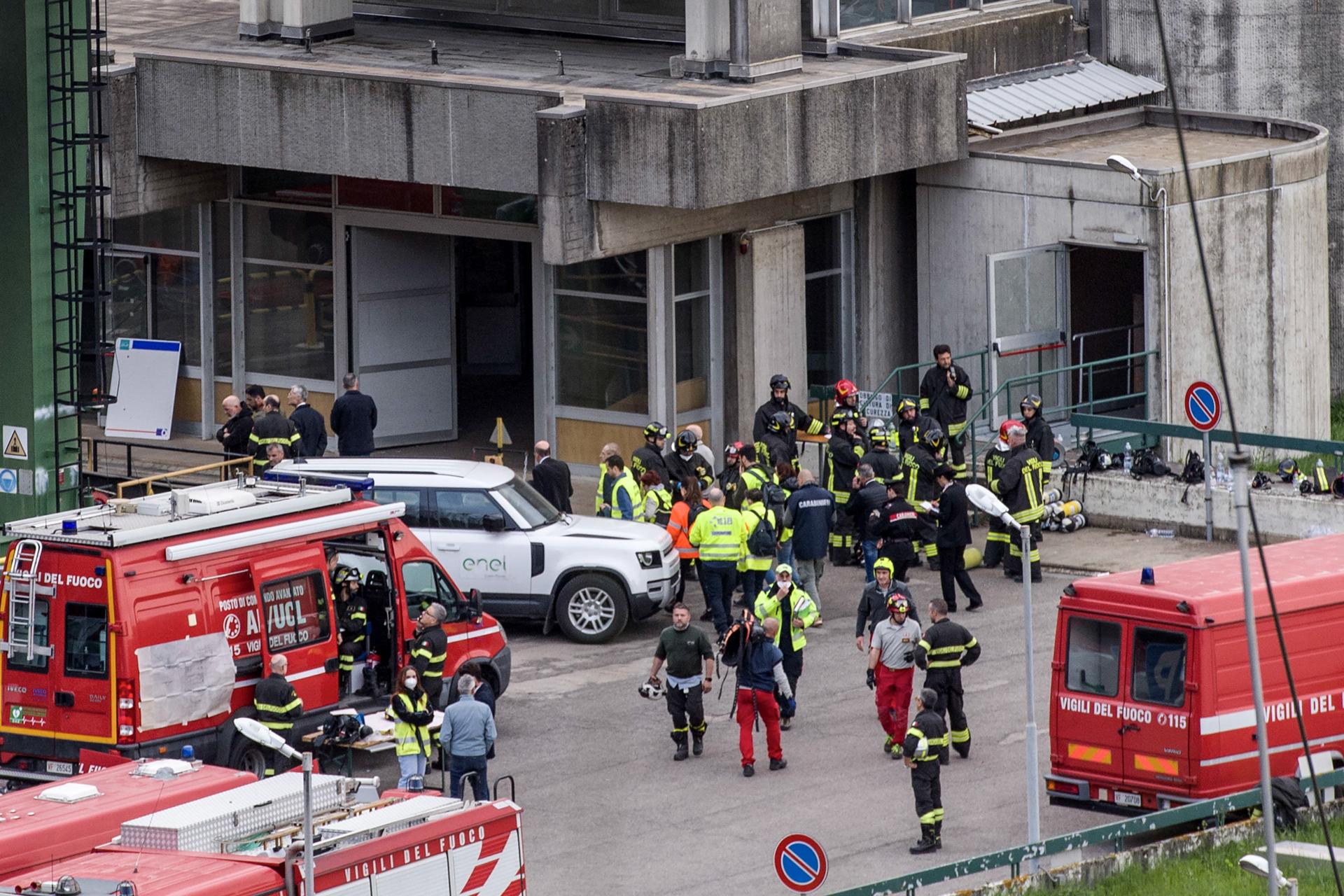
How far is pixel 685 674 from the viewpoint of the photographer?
62.1ft

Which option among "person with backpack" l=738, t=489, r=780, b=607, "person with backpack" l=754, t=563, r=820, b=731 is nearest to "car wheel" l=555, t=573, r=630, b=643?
"person with backpack" l=738, t=489, r=780, b=607

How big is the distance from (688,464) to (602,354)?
A: 4.28 metres

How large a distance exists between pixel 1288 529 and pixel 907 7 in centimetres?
978

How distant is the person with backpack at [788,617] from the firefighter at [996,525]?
474cm

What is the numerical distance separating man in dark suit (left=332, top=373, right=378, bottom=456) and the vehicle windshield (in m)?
4.75

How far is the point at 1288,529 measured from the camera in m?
25.8

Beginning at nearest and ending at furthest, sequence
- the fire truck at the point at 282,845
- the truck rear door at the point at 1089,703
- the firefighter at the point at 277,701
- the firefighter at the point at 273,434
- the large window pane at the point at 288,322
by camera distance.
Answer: the fire truck at the point at 282,845, the truck rear door at the point at 1089,703, the firefighter at the point at 277,701, the firefighter at the point at 273,434, the large window pane at the point at 288,322

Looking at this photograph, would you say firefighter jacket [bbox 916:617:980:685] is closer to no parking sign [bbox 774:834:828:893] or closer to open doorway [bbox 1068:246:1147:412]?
no parking sign [bbox 774:834:828:893]

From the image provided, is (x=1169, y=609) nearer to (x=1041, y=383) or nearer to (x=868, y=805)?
(x=868, y=805)

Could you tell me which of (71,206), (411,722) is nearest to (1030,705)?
(411,722)

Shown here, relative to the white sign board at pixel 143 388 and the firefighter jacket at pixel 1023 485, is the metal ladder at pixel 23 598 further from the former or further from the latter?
the white sign board at pixel 143 388

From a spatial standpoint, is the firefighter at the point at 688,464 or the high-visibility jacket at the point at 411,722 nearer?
the high-visibility jacket at the point at 411,722

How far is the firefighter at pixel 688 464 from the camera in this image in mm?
24641

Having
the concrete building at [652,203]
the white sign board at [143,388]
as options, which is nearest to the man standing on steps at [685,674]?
the concrete building at [652,203]
